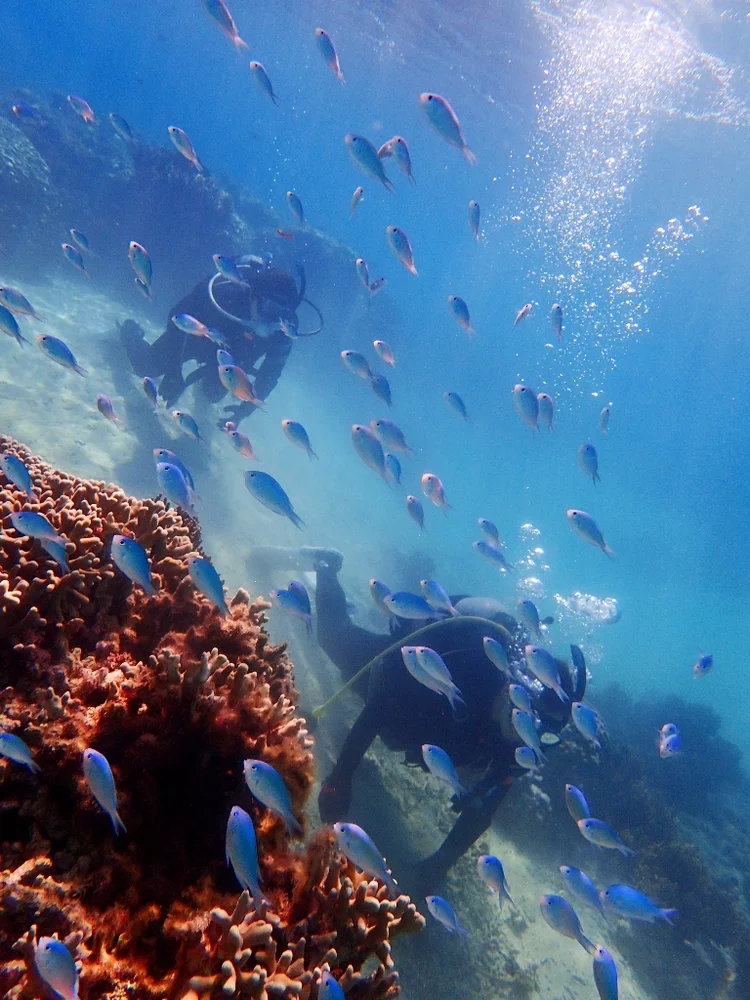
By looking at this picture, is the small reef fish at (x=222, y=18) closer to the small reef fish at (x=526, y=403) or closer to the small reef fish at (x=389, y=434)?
Answer: the small reef fish at (x=389, y=434)

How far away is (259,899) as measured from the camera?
81.5 inches

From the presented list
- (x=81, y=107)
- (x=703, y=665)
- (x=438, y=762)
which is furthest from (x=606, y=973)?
(x=81, y=107)

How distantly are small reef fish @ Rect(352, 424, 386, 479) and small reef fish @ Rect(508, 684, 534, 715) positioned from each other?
9.84 ft

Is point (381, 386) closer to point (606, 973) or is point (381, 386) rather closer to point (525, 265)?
point (606, 973)

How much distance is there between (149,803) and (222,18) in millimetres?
8332

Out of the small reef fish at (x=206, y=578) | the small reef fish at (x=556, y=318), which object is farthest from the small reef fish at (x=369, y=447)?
the small reef fish at (x=556, y=318)

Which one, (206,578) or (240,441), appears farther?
(240,441)

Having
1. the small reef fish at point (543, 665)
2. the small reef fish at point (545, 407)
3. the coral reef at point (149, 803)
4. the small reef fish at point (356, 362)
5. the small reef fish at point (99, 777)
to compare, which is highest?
the small reef fish at point (545, 407)

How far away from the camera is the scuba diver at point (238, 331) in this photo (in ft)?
32.2

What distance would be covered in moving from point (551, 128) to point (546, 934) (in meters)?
32.3

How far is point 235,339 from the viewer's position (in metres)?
10.5

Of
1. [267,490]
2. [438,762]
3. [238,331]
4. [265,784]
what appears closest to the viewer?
[265,784]

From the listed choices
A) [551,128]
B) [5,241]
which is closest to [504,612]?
[5,241]

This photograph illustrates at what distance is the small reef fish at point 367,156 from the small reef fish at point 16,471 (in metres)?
4.62
